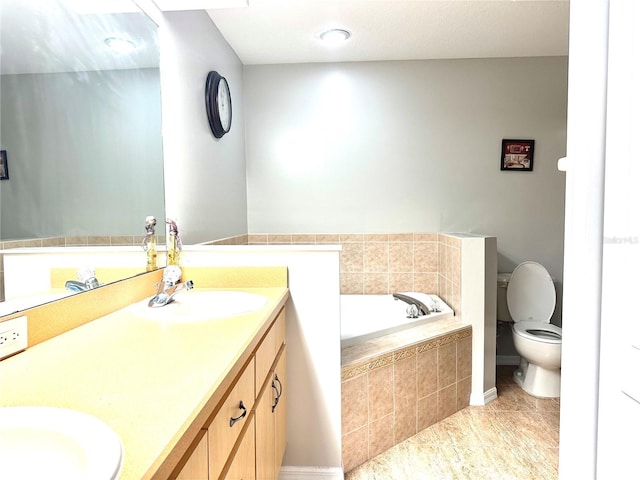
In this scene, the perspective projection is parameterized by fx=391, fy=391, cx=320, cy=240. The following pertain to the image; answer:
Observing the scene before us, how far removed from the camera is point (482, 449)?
6.61 feet

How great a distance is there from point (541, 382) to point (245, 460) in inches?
94.0

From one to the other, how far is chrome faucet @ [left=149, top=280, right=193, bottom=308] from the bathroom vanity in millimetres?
32

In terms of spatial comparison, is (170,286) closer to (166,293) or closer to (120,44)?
(166,293)

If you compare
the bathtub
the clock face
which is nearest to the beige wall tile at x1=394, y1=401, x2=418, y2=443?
the bathtub

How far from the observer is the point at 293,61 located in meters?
3.22

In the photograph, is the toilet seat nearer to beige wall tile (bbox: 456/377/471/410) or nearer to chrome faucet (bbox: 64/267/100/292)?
beige wall tile (bbox: 456/377/471/410)

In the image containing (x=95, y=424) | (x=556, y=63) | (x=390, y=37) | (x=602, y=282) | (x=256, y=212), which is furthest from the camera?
(x=256, y=212)

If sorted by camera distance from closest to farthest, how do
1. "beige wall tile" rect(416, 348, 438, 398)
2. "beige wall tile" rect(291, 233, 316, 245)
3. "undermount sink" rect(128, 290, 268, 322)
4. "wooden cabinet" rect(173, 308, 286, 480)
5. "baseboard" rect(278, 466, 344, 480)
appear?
1. "wooden cabinet" rect(173, 308, 286, 480)
2. "undermount sink" rect(128, 290, 268, 322)
3. "baseboard" rect(278, 466, 344, 480)
4. "beige wall tile" rect(416, 348, 438, 398)
5. "beige wall tile" rect(291, 233, 316, 245)

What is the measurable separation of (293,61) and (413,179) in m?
1.39

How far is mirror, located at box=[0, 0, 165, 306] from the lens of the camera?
915 millimetres

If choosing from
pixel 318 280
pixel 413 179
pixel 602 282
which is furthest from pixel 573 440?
pixel 413 179

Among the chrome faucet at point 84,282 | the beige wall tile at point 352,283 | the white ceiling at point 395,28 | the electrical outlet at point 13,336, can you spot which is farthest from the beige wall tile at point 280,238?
the electrical outlet at point 13,336

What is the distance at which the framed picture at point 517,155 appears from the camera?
125 inches

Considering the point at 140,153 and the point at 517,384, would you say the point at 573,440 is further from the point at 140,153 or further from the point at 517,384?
the point at 517,384
